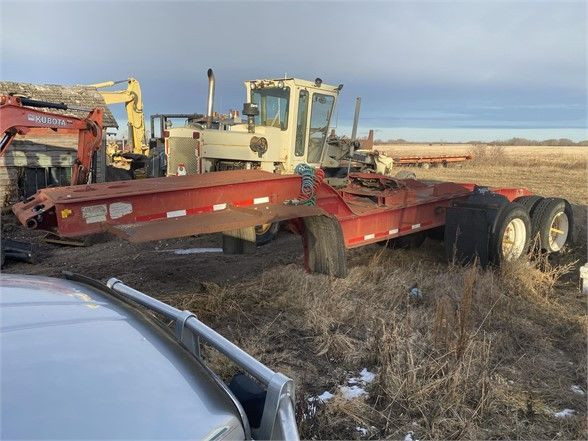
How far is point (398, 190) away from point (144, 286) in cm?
380

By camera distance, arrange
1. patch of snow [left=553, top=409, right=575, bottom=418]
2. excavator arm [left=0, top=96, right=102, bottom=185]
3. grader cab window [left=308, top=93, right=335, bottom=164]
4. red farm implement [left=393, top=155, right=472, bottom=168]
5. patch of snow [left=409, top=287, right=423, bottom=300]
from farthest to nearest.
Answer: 1. red farm implement [left=393, top=155, right=472, bottom=168]
2. grader cab window [left=308, top=93, right=335, bottom=164]
3. excavator arm [left=0, top=96, right=102, bottom=185]
4. patch of snow [left=409, top=287, right=423, bottom=300]
5. patch of snow [left=553, top=409, right=575, bottom=418]

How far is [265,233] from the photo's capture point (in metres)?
9.55

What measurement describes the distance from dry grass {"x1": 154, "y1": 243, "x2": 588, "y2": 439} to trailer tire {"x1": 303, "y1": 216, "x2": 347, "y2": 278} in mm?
164

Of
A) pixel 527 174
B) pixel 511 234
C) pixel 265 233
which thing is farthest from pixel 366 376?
pixel 527 174

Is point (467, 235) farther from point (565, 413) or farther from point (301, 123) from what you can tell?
point (301, 123)

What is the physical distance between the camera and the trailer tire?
5730 mm

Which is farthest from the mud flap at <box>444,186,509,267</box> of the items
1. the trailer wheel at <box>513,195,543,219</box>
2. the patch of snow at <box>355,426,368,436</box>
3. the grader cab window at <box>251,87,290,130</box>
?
the patch of snow at <box>355,426,368,436</box>

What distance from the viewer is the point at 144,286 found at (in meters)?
6.41

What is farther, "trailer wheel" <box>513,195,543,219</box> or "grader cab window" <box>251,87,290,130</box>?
"grader cab window" <box>251,87,290,130</box>

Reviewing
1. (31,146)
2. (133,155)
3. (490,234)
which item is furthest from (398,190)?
(133,155)

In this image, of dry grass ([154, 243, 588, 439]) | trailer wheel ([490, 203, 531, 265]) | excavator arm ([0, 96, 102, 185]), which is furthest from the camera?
excavator arm ([0, 96, 102, 185])

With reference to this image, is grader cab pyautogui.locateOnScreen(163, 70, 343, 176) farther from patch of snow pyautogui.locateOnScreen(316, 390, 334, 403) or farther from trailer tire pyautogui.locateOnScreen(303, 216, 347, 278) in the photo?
patch of snow pyautogui.locateOnScreen(316, 390, 334, 403)

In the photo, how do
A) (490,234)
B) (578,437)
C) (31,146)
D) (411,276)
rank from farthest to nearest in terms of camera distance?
(31,146) → (490,234) → (411,276) → (578,437)

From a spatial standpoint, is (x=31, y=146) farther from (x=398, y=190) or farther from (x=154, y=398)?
(x=154, y=398)
